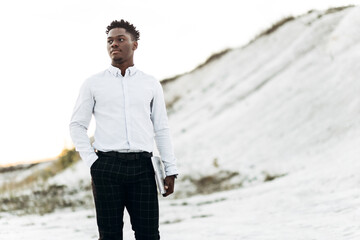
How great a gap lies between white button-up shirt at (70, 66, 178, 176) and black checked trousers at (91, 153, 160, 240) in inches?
3.6

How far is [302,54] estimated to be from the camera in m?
18.2

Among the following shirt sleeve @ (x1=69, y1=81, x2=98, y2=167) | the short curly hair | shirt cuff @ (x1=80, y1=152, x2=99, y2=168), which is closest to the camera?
shirt cuff @ (x1=80, y1=152, x2=99, y2=168)

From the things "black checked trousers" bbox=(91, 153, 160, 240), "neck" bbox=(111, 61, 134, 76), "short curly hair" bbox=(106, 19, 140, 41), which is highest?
"short curly hair" bbox=(106, 19, 140, 41)

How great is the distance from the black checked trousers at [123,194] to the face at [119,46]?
0.64 m

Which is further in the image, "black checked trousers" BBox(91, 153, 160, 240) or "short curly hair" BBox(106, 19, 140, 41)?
"short curly hair" BBox(106, 19, 140, 41)

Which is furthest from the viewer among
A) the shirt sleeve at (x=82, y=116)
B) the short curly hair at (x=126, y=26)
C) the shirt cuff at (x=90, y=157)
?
the short curly hair at (x=126, y=26)

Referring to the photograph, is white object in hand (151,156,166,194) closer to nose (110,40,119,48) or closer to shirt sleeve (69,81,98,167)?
shirt sleeve (69,81,98,167)

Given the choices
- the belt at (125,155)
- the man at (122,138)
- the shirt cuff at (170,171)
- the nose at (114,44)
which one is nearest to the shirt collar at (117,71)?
the man at (122,138)

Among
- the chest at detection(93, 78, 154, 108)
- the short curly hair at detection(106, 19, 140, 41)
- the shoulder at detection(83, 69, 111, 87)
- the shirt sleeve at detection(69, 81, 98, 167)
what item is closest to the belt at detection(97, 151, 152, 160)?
the shirt sleeve at detection(69, 81, 98, 167)

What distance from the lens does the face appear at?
11.0ft

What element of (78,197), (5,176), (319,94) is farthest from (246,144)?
(5,176)

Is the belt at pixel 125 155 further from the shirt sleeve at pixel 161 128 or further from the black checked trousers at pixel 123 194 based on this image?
the shirt sleeve at pixel 161 128

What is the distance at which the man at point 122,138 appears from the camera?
323cm

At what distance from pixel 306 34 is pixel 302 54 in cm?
149
